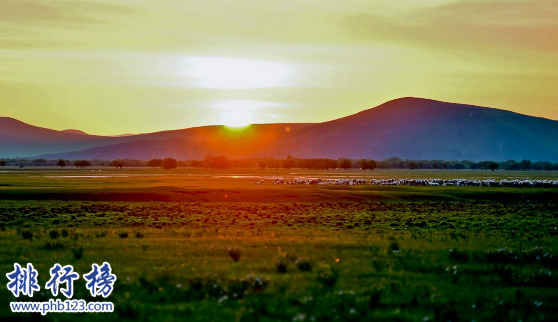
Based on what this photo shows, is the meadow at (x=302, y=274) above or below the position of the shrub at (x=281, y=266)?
below

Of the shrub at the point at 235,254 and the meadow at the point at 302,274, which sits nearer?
the meadow at the point at 302,274

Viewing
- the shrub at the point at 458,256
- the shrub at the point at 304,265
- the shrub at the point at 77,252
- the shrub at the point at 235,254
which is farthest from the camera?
the shrub at the point at 458,256

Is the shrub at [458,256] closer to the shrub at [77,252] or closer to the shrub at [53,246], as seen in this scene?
the shrub at [77,252]

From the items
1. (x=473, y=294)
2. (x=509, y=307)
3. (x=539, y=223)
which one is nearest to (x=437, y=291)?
(x=473, y=294)

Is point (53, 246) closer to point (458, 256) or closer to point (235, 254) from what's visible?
point (235, 254)

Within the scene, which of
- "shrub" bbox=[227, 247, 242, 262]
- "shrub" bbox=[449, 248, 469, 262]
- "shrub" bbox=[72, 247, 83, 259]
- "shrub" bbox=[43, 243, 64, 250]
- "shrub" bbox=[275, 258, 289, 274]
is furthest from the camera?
"shrub" bbox=[43, 243, 64, 250]

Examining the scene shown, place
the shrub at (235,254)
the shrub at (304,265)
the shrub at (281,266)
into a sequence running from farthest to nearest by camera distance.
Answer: the shrub at (235,254) < the shrub at (304,265) < the shrub at (281,266)

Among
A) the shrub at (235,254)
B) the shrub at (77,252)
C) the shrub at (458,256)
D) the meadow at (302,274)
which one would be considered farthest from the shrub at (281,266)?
the shrub at (77,252)

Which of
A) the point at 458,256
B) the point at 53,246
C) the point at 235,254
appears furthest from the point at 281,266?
the point at 53,246

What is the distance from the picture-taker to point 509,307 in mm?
12352

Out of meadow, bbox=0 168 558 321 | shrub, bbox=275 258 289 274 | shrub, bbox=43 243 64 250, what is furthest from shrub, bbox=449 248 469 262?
shrub, bbox=43 243 64 250

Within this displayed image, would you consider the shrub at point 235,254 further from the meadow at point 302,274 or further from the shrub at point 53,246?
the shrub at point 53,246

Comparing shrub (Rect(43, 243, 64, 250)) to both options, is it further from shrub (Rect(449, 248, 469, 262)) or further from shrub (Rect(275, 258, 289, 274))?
shrub (Rect(449, 248, 469, 262))

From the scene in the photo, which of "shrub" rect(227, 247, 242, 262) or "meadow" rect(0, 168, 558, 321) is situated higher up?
"shrub" rect(227, 247, 242, 262)
